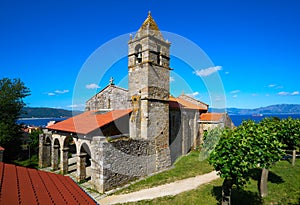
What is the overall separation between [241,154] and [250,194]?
452cm

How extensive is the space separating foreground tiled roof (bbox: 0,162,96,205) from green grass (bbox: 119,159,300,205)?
6.36 metres

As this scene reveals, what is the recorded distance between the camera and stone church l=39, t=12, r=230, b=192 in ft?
41.2

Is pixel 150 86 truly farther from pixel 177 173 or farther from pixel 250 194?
pixel 250 194

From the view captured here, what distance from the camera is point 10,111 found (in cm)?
2169

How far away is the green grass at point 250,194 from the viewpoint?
931 centimetres

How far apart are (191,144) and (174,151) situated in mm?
5016

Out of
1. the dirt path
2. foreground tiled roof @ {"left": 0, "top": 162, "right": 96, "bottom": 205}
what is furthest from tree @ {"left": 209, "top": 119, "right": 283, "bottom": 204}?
foreground tiled roof @ {"left": 0, "top": 162, "right": 96, "bottom": 205}

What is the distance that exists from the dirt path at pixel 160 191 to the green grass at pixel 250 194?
64 cm

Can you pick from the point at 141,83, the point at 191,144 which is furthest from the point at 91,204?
the point at 191,144

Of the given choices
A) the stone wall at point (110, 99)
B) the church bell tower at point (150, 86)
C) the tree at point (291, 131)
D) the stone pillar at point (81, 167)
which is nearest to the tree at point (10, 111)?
the stone wall at point (110, 99)

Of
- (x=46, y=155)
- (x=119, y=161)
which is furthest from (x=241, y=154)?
(x=46, y=155)

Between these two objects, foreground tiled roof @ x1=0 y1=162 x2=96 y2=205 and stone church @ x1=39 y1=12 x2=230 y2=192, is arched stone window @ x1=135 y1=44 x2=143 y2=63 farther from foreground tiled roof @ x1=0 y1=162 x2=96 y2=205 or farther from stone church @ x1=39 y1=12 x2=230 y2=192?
foreground tiled roof @ x1=0 y1=162 x2=96 y2=205

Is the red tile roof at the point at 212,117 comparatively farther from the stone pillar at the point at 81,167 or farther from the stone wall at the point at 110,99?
the stone pillar at the point at 81,167

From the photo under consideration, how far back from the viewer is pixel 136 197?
10.9 m
